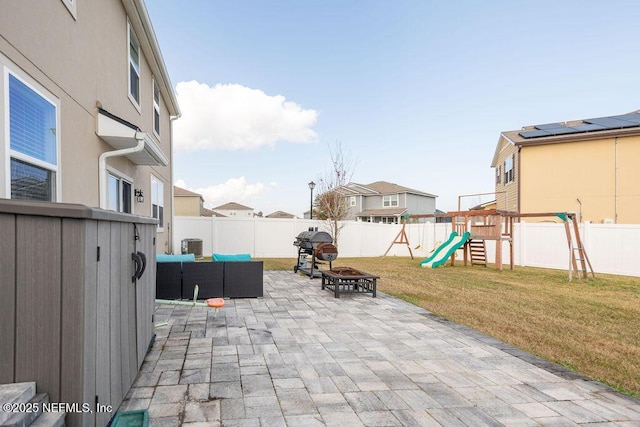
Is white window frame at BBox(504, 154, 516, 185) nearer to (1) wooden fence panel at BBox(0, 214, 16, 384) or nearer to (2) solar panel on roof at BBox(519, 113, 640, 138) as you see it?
(2) solar panel on roof at BBox(519, 113, 640, 138)

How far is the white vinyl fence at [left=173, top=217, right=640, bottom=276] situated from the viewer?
12.1 metres

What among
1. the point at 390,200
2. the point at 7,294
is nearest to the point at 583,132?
the point at 390,200

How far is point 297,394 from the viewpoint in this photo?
2.84m

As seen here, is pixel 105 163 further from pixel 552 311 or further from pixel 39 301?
pixel 552 311

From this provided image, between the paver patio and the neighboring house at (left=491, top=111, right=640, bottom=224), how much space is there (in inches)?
534

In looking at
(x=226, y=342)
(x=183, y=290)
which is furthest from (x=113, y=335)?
(x=183, y=290)

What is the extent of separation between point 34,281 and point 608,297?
10093 millimetres

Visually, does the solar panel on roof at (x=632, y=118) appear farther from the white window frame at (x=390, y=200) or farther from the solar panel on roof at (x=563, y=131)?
the white window frame at (x=390, y=200)

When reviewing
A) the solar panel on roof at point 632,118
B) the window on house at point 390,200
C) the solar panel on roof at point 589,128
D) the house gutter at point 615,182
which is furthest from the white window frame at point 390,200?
the house gutter at point 615,182

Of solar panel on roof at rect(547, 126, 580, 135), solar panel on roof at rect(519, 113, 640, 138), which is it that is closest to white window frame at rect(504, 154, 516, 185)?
solar panel on roof at rect(519, 113, 640, 138)

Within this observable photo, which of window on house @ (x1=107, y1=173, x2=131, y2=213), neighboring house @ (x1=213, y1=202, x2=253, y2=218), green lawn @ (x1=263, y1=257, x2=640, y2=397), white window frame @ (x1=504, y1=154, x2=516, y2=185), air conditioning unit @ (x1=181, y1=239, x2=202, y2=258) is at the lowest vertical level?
green lawn @ (x1=263, y1=257, x2=640, y2=397)

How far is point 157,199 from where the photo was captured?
34.6 feet

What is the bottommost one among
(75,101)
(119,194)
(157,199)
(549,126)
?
(119,194)

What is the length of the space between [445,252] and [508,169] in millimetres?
9139
